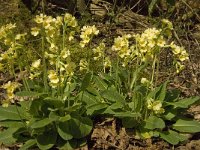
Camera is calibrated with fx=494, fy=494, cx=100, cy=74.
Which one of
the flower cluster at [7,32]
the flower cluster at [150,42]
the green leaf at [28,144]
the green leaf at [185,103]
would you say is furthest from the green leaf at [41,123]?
the green leaf at [185,103]

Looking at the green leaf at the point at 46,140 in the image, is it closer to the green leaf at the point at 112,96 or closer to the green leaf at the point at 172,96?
the green leaf at the point at 112,96

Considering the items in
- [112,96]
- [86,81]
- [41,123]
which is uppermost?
[86,81]

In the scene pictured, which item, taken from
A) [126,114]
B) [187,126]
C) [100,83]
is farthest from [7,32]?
[187,126]

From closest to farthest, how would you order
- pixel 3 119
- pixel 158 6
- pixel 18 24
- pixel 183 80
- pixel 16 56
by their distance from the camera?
pixel 16 56 < pixel 3 119 < pixel 183 80 < pixel 18 24 < pixel 158 6

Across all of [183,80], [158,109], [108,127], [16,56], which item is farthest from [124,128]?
[183,80]

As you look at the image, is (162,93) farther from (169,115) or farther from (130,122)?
(130,122)

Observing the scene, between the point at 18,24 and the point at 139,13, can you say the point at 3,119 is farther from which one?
the point at 139,13
